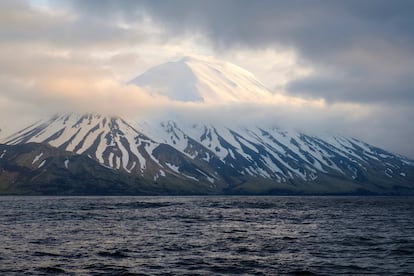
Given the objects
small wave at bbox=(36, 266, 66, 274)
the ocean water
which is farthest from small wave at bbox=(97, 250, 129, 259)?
small wave at bbox=(36, 266, 66, 274)

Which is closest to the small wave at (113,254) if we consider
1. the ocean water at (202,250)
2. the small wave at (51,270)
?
the ocean water at (202,250)

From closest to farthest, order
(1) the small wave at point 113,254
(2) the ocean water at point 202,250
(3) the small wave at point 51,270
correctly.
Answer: (3) the small wave at point 51,270 < (2) the ocean water at point 202,250 < (1) the small wave at point 113,254

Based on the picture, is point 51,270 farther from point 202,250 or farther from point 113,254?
point 202,250

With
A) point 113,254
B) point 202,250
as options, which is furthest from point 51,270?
point 202,250

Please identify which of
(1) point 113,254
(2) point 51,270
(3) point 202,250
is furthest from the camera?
(3) point 202,250

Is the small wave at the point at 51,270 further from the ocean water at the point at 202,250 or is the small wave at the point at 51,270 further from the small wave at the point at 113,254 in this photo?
the small wave at the point at 113,254

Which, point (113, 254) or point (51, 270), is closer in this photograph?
Result: point (51, 270)

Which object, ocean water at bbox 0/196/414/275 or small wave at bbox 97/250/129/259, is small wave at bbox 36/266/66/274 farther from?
small wave at bbox 97/250/129/259

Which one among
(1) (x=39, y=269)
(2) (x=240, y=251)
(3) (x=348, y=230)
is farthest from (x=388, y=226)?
(1) (x=39, y=269)

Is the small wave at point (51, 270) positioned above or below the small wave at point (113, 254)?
below

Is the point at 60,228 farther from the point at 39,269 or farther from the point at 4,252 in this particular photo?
the point at 39,269

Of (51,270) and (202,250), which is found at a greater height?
(202,250)

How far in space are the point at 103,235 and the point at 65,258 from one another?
2120cm

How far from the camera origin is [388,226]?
9081 centimetres
